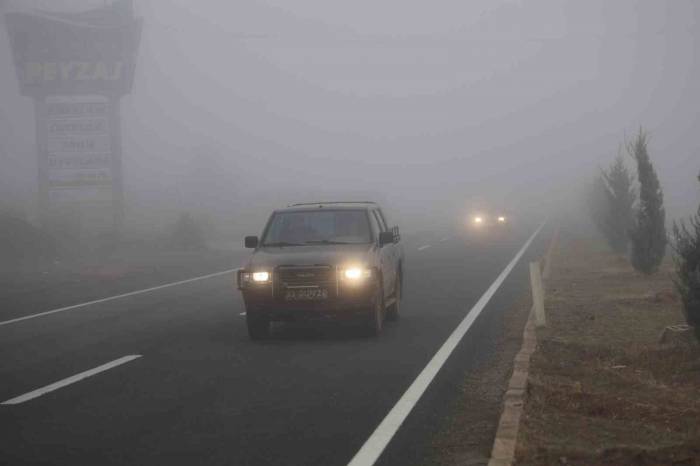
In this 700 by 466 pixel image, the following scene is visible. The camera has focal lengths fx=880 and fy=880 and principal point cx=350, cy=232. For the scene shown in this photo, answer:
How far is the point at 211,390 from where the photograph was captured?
8.62 meters

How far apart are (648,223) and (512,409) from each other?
622 inches

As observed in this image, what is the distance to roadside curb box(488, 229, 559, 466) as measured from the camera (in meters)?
5.77

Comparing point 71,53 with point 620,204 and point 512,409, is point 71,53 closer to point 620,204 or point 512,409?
point 620,204

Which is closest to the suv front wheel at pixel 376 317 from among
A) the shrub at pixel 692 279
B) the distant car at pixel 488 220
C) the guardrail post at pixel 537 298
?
the guardrail post at pixel 537 298

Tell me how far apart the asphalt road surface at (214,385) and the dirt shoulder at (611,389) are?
86cm

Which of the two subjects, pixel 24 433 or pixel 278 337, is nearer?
pixel 24 433

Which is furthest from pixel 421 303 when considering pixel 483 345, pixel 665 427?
pixel 665 427

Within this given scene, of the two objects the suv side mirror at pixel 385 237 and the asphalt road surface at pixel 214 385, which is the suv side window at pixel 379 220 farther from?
the asphalt road surface at pixel 214 385

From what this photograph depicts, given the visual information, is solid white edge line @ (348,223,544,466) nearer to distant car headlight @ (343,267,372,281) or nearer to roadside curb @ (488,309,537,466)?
roadside curb @ (488,309,537,466)

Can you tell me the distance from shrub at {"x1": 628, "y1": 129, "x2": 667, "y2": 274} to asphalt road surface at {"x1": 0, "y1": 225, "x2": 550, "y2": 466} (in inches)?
248

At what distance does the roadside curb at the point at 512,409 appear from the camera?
577 centimetres

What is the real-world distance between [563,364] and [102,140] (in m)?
36.6

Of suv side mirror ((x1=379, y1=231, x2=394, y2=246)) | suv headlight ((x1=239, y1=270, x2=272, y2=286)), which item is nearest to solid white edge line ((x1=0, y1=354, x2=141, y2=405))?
suv headlight ((x1=239, y1=270, x2=272, y2=286))

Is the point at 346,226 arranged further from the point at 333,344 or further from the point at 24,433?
the point at 24,433
